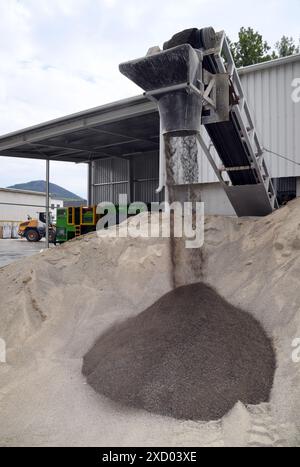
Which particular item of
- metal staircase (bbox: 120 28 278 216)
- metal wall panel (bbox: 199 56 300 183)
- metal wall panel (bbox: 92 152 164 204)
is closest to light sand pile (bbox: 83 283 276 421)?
metal staircase (bbox: 120 28 278 216)

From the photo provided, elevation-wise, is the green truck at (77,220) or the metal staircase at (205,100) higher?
the metal staircase at (205,100)

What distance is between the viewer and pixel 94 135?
14.9 metres

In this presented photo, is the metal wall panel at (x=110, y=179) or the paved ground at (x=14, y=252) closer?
the paved ground at (x=14, y=252)

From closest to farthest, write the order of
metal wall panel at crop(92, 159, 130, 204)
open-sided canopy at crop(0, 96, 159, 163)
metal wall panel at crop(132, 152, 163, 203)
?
open-sided canopy at crop(0, 96, 159, 163) → metal wall panel at crop(132, 152, 163, 203) → metal wall panel at crop(92, 159, 130, 204)

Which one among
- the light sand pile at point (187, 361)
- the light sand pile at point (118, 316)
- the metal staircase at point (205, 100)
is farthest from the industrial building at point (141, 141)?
the light sand pile at point (187, 361)

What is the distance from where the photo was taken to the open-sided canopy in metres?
11.8

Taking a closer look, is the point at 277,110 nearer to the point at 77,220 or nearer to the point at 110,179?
the point at 77,220

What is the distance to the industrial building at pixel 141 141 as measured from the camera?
30.3 feet

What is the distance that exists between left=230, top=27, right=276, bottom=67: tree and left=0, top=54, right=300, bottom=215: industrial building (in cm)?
982

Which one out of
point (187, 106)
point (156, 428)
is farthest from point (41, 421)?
point (187, 106)

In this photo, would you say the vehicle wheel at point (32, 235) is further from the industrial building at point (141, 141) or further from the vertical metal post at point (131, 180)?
the vertical metal post at point (131, 180)

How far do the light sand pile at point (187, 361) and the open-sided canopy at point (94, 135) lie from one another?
7.41m

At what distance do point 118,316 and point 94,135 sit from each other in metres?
10.4

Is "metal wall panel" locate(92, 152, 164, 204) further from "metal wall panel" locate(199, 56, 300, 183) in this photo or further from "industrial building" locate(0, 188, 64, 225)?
"industrial building" locate(0, 188, 64, 225)
